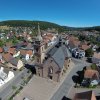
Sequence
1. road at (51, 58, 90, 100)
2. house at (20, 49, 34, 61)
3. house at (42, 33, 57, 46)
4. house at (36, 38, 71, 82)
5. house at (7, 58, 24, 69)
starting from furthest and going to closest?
house at (42, 33, 57, 46) < house at (20, 49, 34, 61) < house at (7, 58, 24, 69) < house at (36, 38, 71, 82) < road at (51, 58, 90, 100)

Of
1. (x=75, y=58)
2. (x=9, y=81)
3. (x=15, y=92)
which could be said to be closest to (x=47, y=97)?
(x=15, y=92)

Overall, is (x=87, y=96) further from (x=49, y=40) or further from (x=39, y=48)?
(x=49, y=40)

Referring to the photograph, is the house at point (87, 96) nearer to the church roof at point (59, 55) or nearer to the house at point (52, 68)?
the house at point (52, 68)

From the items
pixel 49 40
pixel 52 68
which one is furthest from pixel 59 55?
pixel 49 40

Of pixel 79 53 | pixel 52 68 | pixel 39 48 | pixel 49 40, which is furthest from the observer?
pixel 49 40

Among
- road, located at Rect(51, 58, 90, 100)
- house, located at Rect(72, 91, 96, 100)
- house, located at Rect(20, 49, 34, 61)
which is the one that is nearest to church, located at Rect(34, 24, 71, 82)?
road, located at Rect(51, 58, 90, 100)

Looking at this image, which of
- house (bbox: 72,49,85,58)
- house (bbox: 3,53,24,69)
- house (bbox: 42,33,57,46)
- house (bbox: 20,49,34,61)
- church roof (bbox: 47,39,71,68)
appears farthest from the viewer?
house (bbox: 42,33,57,46)

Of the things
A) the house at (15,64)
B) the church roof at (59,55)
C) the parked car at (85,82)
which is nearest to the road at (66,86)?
the parked car at (85,82)

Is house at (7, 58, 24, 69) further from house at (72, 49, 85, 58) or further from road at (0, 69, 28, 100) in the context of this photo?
house at (72, 49, 85, 58)

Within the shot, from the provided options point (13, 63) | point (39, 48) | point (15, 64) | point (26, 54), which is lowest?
point (15, 64)
